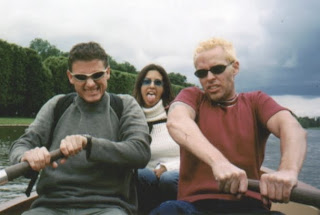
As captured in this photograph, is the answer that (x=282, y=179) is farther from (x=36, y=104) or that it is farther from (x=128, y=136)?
(x=36, y=104)

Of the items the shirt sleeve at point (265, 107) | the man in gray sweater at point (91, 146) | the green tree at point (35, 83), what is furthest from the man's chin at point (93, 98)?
the green tree at point (35, 83)

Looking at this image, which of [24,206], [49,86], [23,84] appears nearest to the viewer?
[24,206]

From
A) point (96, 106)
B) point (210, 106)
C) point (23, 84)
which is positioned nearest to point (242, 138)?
point (210, 106)

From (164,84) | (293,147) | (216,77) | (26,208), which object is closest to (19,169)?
(216,77)

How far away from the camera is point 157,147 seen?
3975mm

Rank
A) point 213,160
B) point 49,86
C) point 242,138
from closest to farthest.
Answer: point 213,160, point 242,138, point 49,86

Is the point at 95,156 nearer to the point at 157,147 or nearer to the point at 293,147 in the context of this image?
the point at 293,147

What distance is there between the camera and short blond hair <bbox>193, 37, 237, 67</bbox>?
2.44 meters

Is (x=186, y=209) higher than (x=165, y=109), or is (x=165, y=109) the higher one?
(x=165, y=109)

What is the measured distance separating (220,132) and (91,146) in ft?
2.22

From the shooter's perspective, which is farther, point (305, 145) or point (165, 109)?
point (165, 109)

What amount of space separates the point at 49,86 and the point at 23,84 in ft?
9.22

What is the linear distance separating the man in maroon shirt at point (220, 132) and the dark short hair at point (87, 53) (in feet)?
1.78

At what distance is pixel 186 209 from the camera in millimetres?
2195
